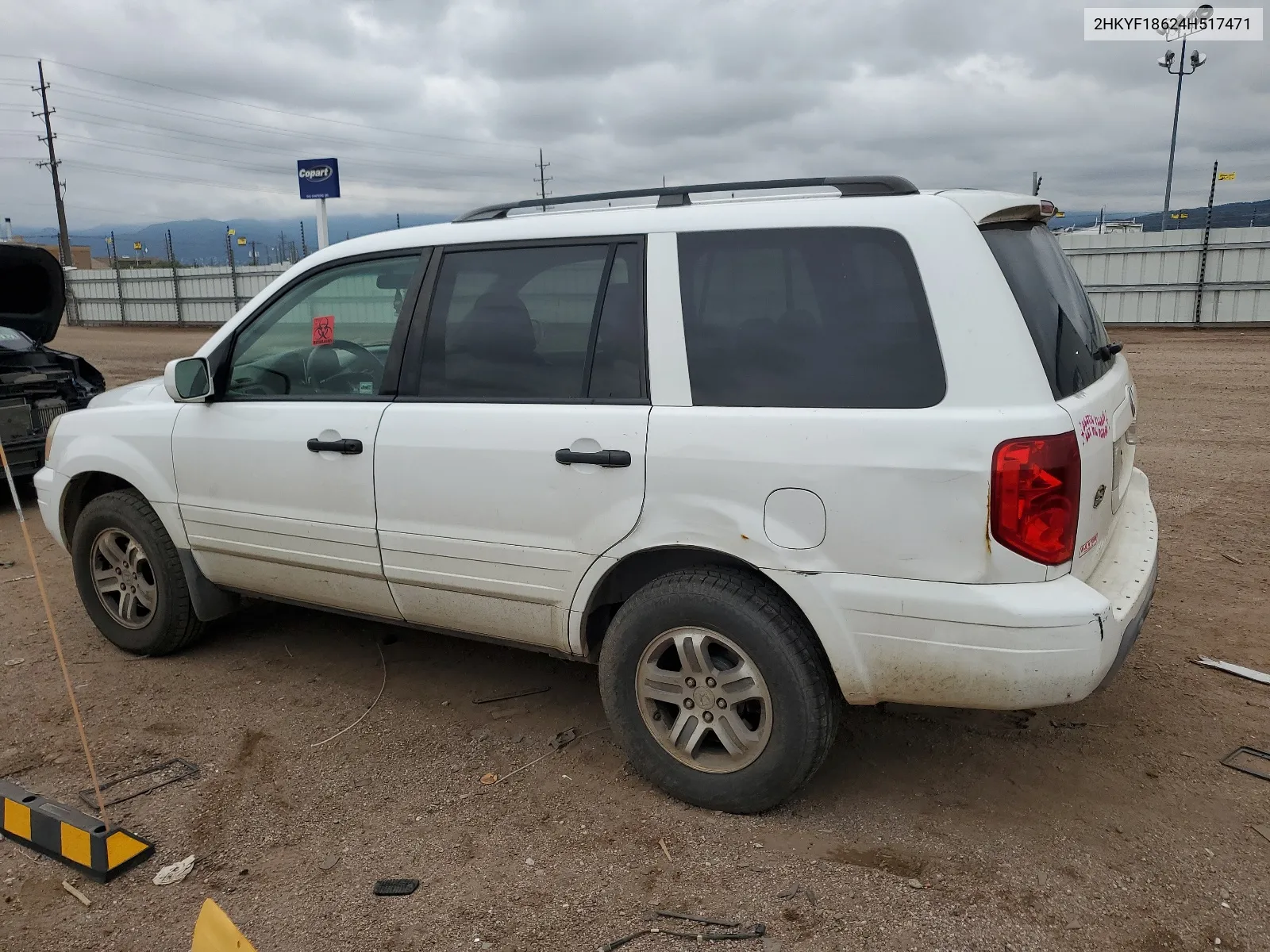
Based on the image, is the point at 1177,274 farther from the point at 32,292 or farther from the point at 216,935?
the point at 216,935

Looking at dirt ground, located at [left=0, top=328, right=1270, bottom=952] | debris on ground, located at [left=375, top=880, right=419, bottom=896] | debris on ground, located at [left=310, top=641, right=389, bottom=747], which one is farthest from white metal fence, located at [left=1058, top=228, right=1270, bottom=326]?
debris on ground, located at [left=375, top=880, right=419, bottom=896]

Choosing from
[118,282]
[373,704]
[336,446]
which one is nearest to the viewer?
[336,446]

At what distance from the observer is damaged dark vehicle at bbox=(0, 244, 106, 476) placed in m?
6.50

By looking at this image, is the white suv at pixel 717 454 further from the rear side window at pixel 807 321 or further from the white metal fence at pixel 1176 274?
the white metal fence at pixel 1176 274

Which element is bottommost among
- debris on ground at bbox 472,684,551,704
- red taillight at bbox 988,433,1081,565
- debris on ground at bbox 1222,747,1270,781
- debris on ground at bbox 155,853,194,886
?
debris on ground at bbox 155,853,194,886

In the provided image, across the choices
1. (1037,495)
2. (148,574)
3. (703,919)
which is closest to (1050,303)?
(1037,495)

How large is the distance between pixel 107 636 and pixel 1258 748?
498 cm

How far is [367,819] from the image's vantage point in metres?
3.20

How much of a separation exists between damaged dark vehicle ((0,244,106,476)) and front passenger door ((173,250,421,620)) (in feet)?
10.7

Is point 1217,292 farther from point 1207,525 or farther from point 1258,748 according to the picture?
point 1258,748

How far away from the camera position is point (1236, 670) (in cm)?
409

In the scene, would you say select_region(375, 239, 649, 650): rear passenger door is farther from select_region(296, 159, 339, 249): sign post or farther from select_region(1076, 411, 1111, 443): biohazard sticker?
select_region(296, 159, 339, 249): sign post

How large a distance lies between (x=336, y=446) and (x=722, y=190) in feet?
5.61

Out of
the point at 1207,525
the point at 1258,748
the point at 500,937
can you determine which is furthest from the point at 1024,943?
the point at 1207,525
